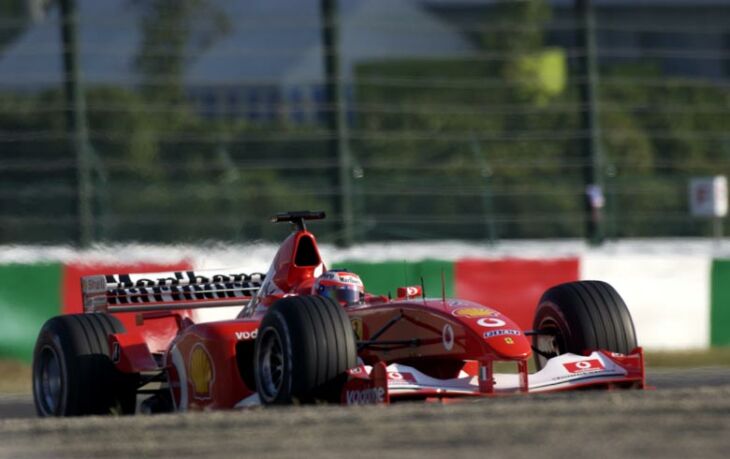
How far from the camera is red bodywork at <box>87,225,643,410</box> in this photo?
23.6 feet

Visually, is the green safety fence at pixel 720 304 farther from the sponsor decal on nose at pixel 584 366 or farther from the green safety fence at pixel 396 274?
the sponsor decal on nose at pixel 584 366

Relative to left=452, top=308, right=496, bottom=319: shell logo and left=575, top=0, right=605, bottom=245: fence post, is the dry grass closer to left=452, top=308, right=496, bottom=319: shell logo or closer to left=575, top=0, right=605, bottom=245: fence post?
left=575, top=0, right=605, bottom=245: fence post

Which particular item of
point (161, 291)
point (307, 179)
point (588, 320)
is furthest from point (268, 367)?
point (307, 179)

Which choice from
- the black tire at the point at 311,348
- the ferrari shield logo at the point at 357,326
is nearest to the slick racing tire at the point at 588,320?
the ferrari shield logo at the point at 357,326

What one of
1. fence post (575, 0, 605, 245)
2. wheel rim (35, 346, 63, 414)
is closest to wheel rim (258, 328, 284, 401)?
wheel rim (35, 346, 63, 414)

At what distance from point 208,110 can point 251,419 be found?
20.8ft

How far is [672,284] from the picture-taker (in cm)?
1224

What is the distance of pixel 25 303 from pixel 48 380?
9.82 ft

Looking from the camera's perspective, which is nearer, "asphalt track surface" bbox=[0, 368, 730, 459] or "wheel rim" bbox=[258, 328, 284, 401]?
"asphalt track surface" bbox=[0, 368, 730, 459]

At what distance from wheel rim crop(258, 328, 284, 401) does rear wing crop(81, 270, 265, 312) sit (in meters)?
1.81

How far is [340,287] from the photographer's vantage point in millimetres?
8133

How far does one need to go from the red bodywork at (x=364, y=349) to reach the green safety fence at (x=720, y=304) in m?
4.55

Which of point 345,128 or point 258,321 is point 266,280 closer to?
point 258,321

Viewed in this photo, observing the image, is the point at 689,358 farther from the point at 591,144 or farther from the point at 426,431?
the point at 426,431
